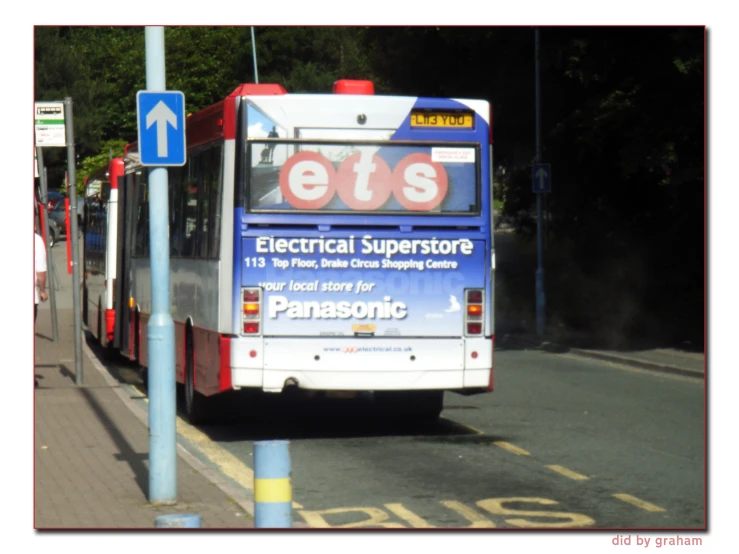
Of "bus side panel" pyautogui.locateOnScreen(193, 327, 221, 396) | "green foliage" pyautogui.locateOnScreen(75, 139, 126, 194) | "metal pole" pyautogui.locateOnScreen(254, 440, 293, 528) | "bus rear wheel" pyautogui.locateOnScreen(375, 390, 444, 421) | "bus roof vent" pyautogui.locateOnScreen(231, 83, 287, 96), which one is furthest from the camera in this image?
"green foliage" pyautogui.locateOnScreen(75, 139, 126, 194)

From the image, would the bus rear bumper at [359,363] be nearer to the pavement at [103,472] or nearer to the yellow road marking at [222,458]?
the yellow road marking at [222,458]

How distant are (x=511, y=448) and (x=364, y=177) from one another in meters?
2.75

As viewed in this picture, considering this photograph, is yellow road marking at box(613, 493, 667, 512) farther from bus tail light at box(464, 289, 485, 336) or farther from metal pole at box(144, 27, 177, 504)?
metal pole at box(144, 27, 177, 504)

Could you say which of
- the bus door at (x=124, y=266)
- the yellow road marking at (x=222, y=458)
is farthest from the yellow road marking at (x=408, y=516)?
the bus door at (x=124, y=266)

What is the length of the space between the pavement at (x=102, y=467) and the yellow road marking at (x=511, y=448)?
2.67m

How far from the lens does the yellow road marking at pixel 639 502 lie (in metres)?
8.79

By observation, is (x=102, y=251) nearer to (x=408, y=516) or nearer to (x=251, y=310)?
(x=251, y=310)

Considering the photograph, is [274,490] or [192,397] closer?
[274,490]

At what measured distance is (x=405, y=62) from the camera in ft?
83.3

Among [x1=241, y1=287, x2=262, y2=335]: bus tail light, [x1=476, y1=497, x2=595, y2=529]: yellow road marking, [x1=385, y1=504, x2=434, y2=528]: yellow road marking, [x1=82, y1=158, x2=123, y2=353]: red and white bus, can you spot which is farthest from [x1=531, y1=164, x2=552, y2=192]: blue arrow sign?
[x1=385, y1=504, x2=434, y2=528]: yellow road marking

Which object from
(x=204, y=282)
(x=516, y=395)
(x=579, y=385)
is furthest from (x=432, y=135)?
(x=579, y=385)

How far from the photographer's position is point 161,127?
→ 344 inches

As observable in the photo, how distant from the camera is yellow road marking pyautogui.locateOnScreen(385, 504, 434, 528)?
324 inches

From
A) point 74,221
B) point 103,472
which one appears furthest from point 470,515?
point 74,221
